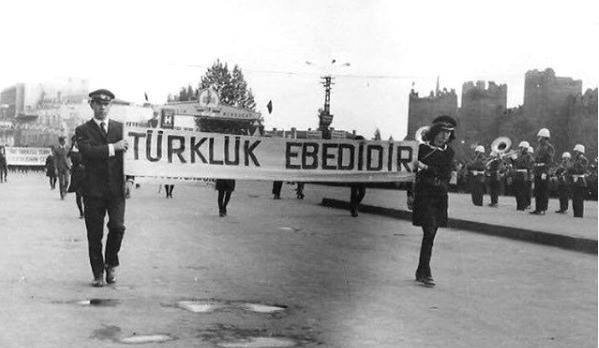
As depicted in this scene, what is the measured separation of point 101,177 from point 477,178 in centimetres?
1678

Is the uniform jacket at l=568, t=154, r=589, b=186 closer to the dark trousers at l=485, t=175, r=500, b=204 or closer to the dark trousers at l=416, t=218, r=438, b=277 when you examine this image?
the dark trousers at l=485, t=175, r=500, b=204

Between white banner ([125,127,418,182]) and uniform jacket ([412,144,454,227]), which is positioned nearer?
uniform jacket ([412,144,454,227])

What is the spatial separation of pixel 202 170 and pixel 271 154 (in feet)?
4.43

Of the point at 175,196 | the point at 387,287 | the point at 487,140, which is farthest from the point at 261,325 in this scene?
the point at 487,140

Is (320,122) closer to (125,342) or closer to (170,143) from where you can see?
(170,143)

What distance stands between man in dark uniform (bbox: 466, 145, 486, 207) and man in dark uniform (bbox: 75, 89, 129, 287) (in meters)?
15.7

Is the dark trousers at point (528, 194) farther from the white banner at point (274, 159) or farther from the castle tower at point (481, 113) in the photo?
the castle tower at point (481, 113)

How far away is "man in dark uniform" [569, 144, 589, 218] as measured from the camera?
19047mm

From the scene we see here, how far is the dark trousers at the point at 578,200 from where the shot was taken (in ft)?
62.2

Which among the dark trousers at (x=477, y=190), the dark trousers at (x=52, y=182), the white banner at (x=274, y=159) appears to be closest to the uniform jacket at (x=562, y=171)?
the dark trousers at (x=477, y=190)

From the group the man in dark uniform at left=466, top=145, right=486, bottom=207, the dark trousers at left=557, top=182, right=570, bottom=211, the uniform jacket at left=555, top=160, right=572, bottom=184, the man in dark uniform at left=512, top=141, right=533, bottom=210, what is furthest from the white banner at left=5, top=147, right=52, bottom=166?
the dark trousers at left=557, top=182, right=570, bottom=211

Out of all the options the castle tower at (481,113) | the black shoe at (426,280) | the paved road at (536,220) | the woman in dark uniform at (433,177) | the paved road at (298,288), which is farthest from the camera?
the castle tower at (481,113)

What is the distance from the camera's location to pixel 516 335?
250 inches

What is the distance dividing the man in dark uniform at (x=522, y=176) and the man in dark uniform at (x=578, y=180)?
52.2 inches
